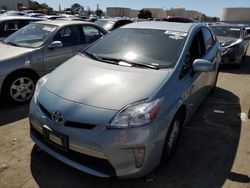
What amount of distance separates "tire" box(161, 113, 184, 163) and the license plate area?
103 centimetres

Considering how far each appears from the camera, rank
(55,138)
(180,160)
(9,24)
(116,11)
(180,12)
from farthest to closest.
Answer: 1. (116,11)
2. (180,12)
3. (9,24)
4. (180,160)
5. (55,138)

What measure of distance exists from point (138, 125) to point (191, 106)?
1.45 m

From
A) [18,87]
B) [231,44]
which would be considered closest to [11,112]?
[18,87]

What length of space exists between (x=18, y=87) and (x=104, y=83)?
2.51m

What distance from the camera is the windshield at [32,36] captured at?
5387mm

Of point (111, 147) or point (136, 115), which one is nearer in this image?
point (111, 147)

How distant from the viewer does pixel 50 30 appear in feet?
18.3

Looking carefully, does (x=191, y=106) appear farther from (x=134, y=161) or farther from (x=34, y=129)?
(x=34, y=129)

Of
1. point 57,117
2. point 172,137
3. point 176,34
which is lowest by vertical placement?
point 172,137

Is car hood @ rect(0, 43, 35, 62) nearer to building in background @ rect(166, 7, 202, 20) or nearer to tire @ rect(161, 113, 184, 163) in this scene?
tire @ rect(161, 113, 184, 163)

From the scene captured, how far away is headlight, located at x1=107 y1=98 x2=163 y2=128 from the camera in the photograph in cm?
252

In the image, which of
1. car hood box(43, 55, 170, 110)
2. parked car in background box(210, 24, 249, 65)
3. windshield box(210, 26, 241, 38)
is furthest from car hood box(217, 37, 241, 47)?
car hood box(43, 55, 170, 110)

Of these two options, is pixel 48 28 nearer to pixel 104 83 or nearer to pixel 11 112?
pixel 11 112

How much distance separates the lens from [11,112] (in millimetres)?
4547
